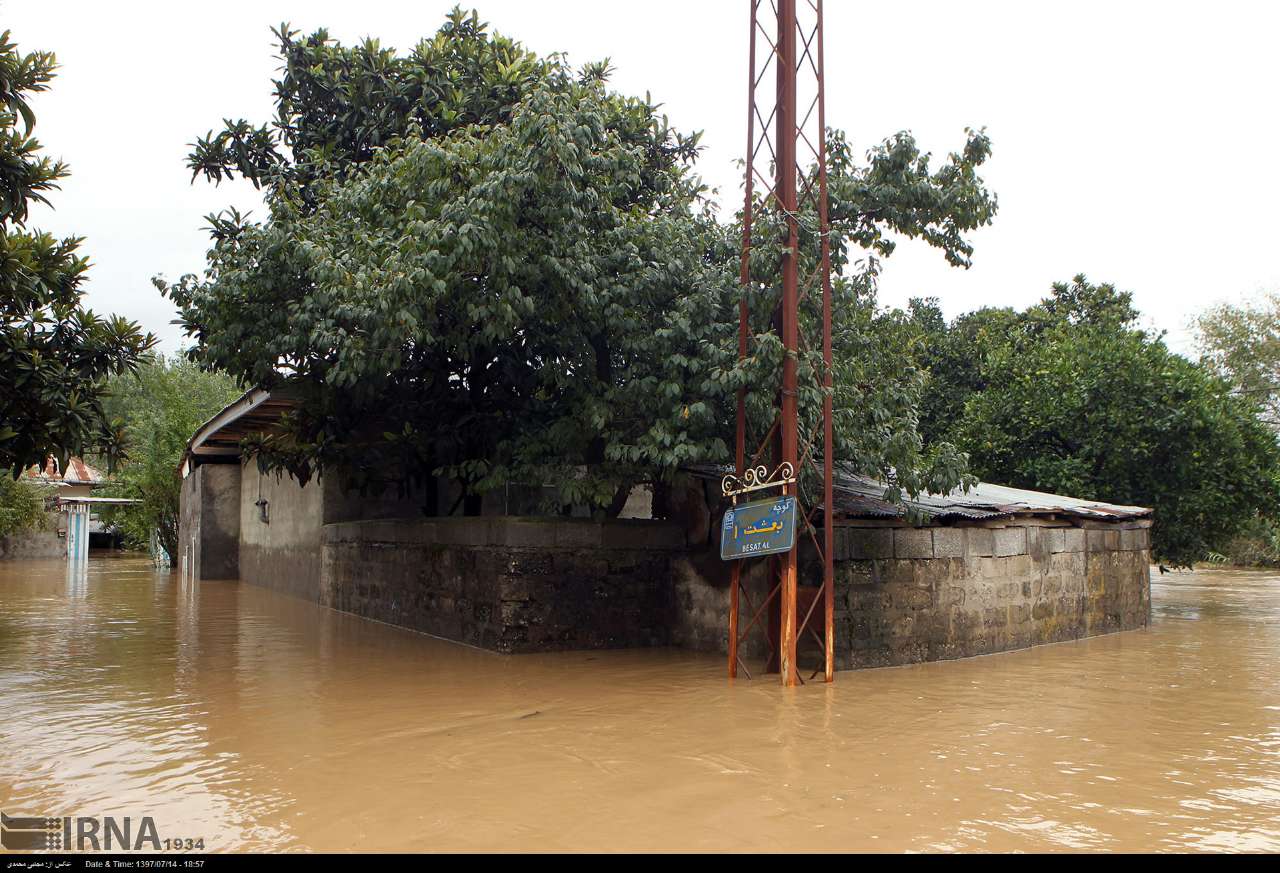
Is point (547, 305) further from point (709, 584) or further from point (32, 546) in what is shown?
point (32, 546)

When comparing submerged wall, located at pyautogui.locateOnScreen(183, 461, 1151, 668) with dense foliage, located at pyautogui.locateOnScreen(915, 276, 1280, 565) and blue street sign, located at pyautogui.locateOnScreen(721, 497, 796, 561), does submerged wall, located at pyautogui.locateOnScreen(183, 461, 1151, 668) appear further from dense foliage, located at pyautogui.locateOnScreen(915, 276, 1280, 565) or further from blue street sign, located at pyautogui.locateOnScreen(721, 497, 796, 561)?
dense foliage, located at pyautogui.locateOnScreen(915, 276, 1280, 565)

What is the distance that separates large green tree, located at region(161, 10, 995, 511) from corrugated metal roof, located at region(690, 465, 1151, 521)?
1.07ft

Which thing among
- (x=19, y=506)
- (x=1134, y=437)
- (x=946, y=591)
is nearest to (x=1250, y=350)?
(x=1134, y=437)

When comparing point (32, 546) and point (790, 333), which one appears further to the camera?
point (32, 546)

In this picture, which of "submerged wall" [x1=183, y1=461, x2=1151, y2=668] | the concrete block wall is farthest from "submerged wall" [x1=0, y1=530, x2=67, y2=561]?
the concrete block wall

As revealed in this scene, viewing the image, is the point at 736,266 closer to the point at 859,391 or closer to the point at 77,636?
the point at 859,391

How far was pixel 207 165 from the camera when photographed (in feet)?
46.3

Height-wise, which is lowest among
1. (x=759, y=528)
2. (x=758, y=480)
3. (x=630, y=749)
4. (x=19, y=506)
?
(x=630, y=749)

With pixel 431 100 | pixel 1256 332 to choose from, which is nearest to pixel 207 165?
pixel 431 100

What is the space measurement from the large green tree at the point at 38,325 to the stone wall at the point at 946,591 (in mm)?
6468

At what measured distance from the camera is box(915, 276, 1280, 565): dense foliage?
675 inches

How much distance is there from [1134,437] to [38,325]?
1592 cm

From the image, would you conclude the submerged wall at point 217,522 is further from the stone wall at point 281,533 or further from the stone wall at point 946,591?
the stone wall at point 946,591

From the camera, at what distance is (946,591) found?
1124 centimetres
